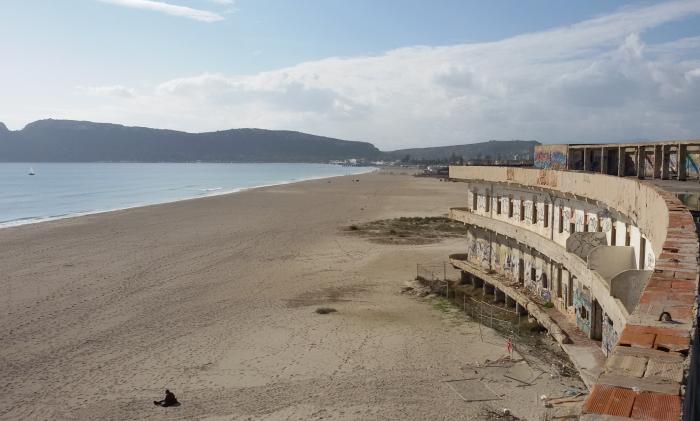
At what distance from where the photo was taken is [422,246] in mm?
40312

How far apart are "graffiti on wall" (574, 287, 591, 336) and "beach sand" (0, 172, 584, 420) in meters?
1.97

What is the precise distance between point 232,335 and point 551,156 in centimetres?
1638

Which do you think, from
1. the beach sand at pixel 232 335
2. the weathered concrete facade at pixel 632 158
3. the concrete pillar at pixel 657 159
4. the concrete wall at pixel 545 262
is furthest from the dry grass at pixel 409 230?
the concrete pillar at pixel 657 159

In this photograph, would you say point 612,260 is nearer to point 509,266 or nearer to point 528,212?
point 528,212

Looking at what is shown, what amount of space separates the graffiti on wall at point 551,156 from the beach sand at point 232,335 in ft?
29.2

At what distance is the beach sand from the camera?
1521 cm

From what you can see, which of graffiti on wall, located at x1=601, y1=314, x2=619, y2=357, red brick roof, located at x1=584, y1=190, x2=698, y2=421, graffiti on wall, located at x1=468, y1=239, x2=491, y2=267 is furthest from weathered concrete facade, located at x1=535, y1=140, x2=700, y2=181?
red brick roof, located at x1=584, y1=190, x2=698, y2=421

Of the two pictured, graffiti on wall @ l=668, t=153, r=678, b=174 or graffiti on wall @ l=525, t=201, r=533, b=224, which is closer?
graffiti on wall @ l=668, t=153, r=678, b=174

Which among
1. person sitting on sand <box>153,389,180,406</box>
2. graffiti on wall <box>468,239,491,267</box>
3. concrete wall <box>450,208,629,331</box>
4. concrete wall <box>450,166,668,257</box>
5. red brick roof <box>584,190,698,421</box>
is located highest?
concrete wall <box>450,166,668,257</box>

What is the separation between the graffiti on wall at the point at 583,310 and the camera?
15.9 metres

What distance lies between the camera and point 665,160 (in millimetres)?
19016

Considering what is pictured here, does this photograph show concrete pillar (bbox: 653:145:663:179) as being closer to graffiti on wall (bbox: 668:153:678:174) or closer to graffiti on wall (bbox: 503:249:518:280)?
graffiti on wall (bbox: 668:153:678:174)

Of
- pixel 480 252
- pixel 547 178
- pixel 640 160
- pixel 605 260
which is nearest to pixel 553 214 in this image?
pixel 547 178

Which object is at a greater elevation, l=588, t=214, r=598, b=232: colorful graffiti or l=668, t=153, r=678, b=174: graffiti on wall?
l=668, t=153, r=678, b=174: graffiti on wall
